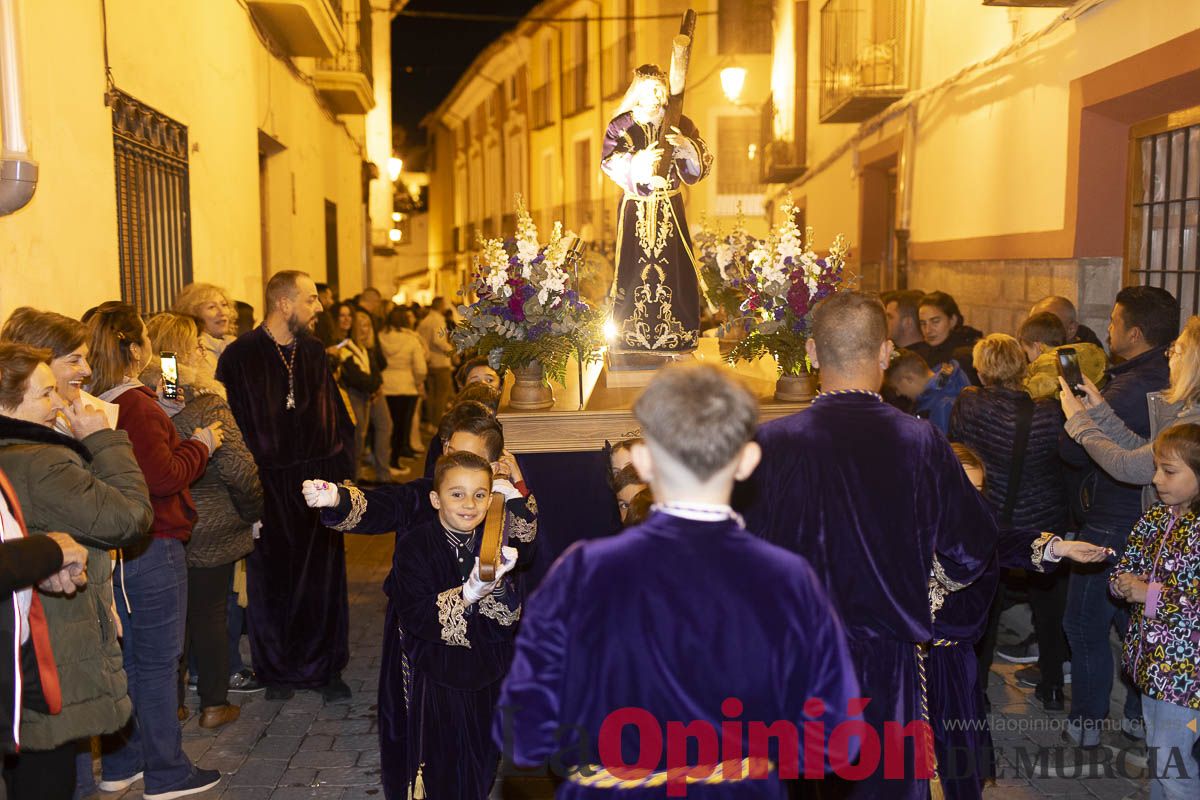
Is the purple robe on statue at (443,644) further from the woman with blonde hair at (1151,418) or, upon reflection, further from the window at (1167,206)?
the window at (1167,206)

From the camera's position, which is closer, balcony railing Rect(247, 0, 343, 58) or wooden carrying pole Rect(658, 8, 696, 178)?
wooden carrying pole Rect(658, 8, 696, 178)

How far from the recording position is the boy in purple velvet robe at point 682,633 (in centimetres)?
218

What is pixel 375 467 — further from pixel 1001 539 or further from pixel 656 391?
pixel 656 391

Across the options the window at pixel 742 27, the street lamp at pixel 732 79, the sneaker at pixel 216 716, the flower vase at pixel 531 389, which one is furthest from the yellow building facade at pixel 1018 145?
the window at pixel 742 27

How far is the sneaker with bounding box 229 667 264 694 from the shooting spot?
5785 millimetres

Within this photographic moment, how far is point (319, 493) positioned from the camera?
11.9ft

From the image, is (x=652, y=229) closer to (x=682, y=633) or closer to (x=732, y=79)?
(x=682, y=633)

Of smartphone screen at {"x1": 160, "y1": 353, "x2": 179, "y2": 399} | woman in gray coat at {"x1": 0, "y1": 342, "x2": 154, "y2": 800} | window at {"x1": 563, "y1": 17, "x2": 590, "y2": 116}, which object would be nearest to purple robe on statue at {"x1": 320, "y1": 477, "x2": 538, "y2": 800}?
woman in gray coat at {"x1": 0, "y1": 342, "x2": 154, "y2": 800}

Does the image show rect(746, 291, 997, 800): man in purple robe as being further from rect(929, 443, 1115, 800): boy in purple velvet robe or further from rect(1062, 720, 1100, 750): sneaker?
rect(1062, 720, 1100, 750): sneaker

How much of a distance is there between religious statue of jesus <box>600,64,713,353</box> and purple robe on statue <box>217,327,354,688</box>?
172cm

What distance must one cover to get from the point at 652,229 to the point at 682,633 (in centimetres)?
416

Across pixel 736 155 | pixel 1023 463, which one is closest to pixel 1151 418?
pixel 1023 463

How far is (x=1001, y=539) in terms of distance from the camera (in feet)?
12.1

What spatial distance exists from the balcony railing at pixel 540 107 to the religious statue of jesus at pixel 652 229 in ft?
77.7
